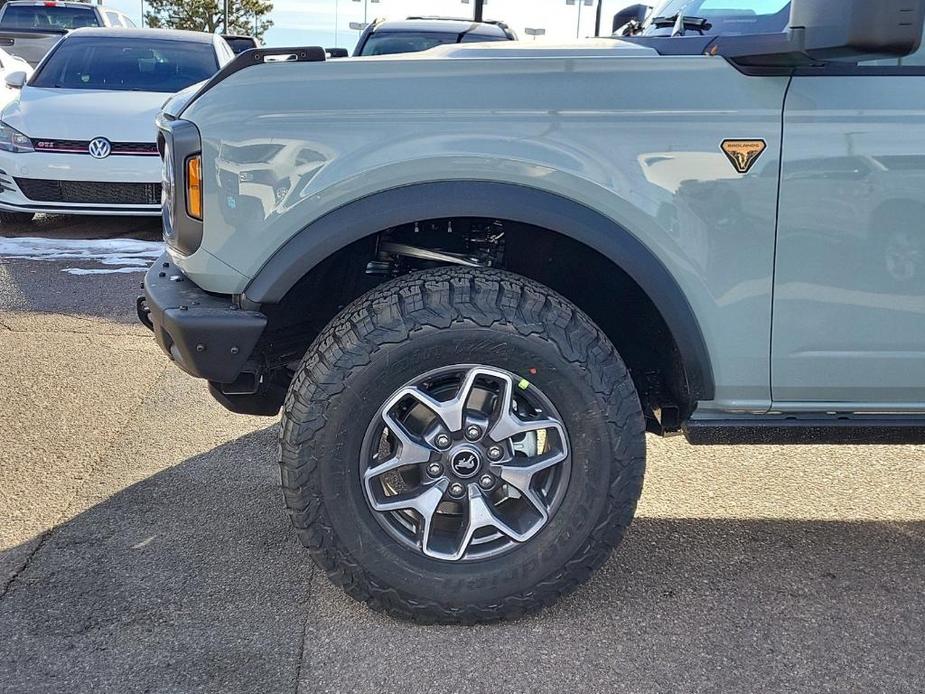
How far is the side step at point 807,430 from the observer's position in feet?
9.09

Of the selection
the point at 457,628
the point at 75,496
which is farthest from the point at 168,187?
the point at 457,628

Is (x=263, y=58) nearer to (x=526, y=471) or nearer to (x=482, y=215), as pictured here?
(x=482, y=215)

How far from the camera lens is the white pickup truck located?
17.6m

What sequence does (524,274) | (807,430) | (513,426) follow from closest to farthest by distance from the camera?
(513,426) < (807,430) < (524,274)

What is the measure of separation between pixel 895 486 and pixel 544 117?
223 cm

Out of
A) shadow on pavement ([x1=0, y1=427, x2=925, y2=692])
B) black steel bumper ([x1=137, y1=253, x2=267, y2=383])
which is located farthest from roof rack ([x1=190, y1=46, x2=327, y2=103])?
shadow on pavement ([x1=0, y1=427, x2=925, y2=692])

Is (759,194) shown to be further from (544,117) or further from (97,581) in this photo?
(97,581)

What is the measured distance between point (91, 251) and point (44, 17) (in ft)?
42.2

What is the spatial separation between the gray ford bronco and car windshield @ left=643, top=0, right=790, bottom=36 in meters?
0.26

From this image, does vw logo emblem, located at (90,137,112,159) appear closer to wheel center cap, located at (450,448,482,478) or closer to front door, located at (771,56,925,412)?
wheel center cap, located at (450,448,482,478)

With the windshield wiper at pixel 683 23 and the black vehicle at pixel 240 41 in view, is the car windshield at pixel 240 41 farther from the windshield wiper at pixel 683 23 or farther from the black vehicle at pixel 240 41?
the windshield wiper at pixel 683 23

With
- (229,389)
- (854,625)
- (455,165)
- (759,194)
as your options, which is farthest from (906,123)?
(229,389)

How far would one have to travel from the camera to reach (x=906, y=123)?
2.54 metres

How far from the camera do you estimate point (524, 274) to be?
310 centimetres
